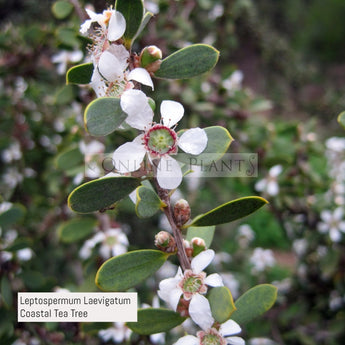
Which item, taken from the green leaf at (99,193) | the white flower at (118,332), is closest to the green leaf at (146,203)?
the green leaf at (99,193)

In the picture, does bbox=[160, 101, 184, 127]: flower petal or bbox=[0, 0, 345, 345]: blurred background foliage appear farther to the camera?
bbox=[0, 0, 345, 345]: blurred background foliage

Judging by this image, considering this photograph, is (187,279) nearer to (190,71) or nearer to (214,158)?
(214,158)

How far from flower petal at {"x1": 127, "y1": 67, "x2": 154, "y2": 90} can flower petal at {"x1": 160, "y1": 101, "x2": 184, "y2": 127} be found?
6cm

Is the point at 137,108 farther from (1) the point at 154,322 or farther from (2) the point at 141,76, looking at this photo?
(1) the point at 154,322

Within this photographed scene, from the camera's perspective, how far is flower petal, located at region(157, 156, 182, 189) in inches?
23.5

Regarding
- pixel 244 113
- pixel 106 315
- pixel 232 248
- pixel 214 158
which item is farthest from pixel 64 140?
pixel 232 248

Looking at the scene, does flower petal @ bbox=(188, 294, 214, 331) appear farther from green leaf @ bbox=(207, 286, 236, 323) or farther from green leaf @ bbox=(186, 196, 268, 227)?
green leaf @ bbox=(186, 196, 268, 227)

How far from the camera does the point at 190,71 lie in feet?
2.10

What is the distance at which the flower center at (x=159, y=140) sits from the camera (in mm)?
627

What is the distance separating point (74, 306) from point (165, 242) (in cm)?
28

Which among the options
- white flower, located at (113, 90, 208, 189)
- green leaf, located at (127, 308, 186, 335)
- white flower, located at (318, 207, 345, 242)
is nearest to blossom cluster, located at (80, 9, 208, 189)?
white flower, located at (113, 90, 208, 189)

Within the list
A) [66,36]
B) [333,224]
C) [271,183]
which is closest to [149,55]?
[66,36]

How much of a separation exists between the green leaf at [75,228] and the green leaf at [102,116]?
2.21 feet

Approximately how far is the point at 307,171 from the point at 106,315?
3.85 ft
